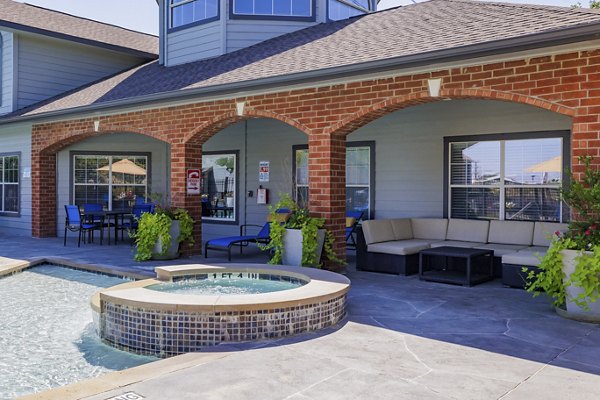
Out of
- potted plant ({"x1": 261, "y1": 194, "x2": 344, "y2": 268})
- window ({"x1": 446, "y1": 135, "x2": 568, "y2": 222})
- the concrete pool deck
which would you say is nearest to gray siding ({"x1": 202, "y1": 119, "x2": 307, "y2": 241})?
window ({"x1": 446, "y1": 135, "x2": 568, "y2": 222})

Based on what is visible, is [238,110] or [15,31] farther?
[15,31]

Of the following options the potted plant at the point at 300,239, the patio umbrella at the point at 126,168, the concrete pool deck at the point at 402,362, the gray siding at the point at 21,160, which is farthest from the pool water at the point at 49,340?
the gray siding at the point at 21,160

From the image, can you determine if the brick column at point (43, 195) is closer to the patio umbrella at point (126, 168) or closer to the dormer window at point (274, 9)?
the patio umbrella at point (126, 168)

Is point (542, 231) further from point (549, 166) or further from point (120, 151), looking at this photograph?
point (120, 151)

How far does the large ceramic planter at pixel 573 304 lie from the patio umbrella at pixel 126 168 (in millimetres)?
10813

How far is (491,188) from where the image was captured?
8.85m

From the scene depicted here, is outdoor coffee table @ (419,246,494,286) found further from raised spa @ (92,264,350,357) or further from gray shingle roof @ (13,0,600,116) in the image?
gray shingle roof @ (13,0,600,116)

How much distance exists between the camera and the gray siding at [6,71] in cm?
1365

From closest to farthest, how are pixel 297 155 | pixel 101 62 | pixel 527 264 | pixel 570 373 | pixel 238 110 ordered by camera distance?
pixel 570 373
pixel 527 264
pixel 238 110
pixel 297 155
pixel 101 62

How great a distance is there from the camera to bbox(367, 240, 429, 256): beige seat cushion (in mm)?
7898

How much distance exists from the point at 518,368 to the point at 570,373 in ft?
1.12

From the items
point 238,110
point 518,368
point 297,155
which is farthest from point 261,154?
point 518,368

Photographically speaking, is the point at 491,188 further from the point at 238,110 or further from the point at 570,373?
the point at 570,373

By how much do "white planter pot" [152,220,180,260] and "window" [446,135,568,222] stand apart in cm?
475
